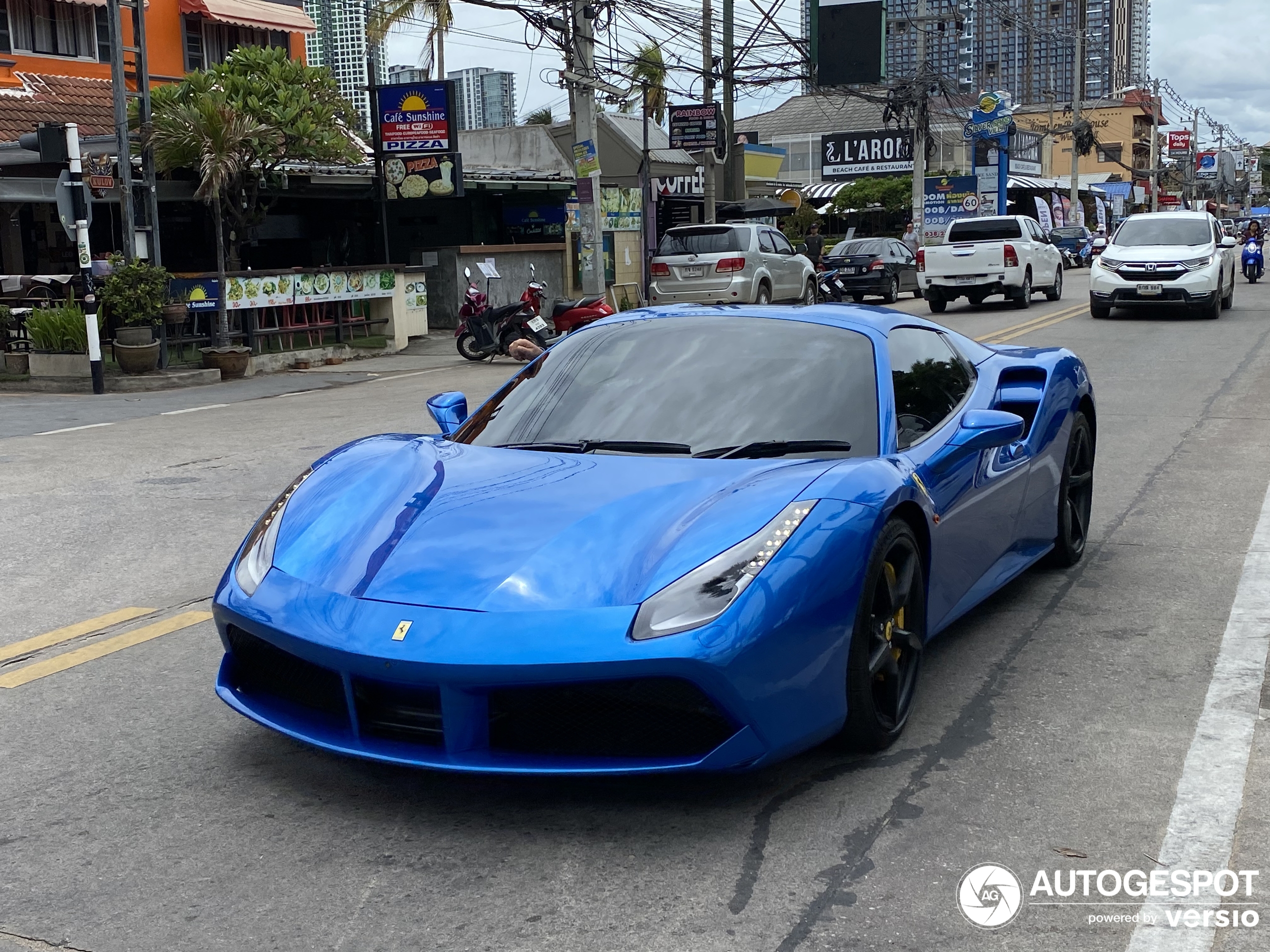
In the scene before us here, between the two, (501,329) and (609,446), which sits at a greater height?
(609,446)

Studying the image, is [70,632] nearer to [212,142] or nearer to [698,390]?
[698,390]

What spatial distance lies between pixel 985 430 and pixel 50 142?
47.6 feet

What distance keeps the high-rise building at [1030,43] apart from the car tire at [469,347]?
20811mm

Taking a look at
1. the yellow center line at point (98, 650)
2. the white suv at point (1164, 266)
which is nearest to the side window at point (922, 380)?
the yellow center line at point (98, 650)

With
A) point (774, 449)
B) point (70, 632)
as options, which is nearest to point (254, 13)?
A: point (70, 632)

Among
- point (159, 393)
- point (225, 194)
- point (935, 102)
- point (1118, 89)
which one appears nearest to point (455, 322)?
point (225, 194)

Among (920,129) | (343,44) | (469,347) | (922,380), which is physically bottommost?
(469,347)

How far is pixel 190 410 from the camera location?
Result: 14680 mm

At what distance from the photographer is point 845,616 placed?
3568 mm

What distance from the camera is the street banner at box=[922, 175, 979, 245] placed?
155 ft

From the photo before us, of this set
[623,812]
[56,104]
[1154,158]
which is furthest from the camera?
[1154,158]

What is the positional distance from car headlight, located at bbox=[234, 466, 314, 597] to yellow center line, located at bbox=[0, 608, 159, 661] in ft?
4.80

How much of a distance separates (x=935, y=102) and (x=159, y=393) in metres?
66.9

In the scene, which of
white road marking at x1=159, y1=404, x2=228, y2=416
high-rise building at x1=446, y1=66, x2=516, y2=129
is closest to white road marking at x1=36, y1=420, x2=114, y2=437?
white road marking at x1=159, y1=404, x2=228, y2=416
